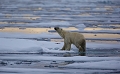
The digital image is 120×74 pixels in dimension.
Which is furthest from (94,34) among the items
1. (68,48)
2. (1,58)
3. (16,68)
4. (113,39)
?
(16,68)

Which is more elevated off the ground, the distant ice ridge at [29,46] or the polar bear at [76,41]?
the polar bear at [76,41]

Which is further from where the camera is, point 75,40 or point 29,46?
point 29,46

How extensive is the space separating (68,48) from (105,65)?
7.64ft

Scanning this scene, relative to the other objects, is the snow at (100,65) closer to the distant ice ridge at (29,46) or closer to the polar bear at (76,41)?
the polar bear at (76,41)

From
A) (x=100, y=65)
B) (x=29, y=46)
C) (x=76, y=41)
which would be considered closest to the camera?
(x=100, y=65)

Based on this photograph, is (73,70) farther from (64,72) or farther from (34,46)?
(34,46)

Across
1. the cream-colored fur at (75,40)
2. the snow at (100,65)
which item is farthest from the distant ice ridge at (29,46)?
the snow at (100,65)

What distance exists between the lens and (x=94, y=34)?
51.1ft

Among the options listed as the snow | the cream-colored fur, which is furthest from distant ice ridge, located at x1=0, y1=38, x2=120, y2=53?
the snow

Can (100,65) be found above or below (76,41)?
below

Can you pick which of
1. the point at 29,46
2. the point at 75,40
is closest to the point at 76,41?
the point at 75,40

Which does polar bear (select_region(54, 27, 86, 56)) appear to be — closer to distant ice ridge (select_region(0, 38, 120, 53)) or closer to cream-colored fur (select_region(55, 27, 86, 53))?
cream-colored fur (select_region(55, 27, 86, 53))

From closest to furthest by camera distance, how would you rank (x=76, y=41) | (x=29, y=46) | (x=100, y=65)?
(x=100, y=65), (x=76, y=41), (x=29, y=46)

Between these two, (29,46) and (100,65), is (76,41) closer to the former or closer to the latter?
(29,46)
